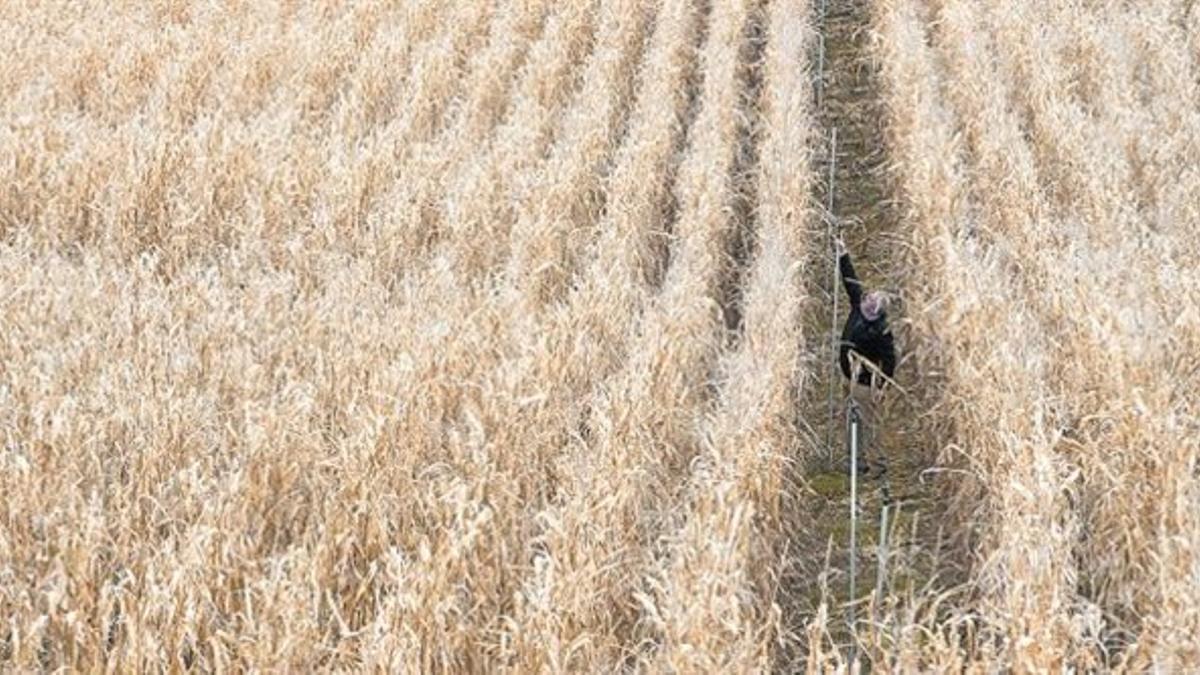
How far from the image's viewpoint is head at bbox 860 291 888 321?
5895 mm

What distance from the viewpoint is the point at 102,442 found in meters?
4.92

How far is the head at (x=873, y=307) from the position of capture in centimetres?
589

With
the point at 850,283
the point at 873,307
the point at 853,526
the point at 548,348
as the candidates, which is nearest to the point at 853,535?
the point at 853,526

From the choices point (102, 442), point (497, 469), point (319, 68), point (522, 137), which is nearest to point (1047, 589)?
point (497, 469)

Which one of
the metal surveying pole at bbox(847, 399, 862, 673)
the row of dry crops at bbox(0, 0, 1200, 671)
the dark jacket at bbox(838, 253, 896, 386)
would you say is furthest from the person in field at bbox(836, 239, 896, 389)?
the row of dry crops at bbox(0, 0, 1200, 671)

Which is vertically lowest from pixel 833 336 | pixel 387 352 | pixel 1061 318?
pixel 833 336

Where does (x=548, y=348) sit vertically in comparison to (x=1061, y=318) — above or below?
above

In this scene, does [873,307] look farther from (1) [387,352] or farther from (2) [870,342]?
(1) [387,352]

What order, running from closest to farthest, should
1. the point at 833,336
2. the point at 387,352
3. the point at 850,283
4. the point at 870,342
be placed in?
the point at 387,352
the point at 870,342
the point at 850,283
the point at 833,336

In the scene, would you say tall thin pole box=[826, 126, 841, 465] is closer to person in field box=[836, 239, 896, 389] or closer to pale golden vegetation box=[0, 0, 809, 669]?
person in field box=[836, 239, 896, 389]

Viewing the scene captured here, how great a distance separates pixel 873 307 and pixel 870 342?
0.65ft

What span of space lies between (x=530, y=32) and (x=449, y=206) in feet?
14.9

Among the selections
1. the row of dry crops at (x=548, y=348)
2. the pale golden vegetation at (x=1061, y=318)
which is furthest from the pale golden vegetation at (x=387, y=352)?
the pale golden vegetation at (x=1061, y=318)

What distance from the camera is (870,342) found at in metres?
6.02
